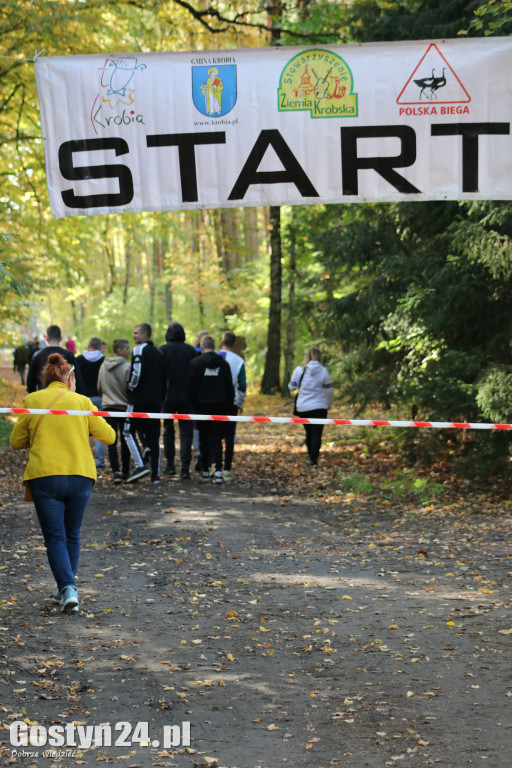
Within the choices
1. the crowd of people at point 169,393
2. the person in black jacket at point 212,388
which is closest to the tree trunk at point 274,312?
the crowd of people at point 169,393

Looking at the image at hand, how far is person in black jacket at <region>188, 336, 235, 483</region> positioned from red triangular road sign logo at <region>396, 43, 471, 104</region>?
606 cm

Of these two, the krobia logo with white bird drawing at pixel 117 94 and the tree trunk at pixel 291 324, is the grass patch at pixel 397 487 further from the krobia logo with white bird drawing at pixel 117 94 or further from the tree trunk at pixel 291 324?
the tree trunk at pixel 291 324

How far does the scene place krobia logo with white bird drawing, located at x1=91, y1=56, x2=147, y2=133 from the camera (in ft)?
26.2

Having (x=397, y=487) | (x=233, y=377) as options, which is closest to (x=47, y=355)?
(x=233, y=377)

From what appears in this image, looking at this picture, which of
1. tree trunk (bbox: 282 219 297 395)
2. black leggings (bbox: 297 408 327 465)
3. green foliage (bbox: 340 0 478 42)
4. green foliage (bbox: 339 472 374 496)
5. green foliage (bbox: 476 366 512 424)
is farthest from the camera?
tree trunk (bbox: 282 219 297 395)

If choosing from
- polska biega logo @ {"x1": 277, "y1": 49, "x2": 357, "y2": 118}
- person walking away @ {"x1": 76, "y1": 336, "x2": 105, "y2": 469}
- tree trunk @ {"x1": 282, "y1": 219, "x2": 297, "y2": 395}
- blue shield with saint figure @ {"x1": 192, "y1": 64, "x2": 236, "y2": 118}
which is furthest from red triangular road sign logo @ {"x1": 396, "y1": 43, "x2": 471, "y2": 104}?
tree trunk @ {"x1": 282, "y1": 219, "x2": 297, "y2": 395}

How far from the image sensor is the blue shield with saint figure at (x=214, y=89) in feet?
26.2

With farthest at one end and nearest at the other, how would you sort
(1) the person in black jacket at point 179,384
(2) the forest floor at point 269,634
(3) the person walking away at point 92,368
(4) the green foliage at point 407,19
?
(3) the person walking away at point 92,368 < (1) the person in black jacket at point 179,384 < (4) the green foliage at point 407,19 < (2) the forest floor at point 269,634

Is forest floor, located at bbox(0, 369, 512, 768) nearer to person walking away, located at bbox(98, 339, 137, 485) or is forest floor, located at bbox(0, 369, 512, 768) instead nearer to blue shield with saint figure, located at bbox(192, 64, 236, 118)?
person walking away, located at bbox(98, 339, 137, 485)

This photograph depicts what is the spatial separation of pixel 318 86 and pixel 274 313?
18.0m

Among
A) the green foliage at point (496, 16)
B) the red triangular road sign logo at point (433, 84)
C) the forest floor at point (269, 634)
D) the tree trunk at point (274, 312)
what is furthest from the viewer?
the tree trunk at point (274, 312)

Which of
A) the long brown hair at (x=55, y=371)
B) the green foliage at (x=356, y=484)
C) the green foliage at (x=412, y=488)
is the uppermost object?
the long brown hair at (x=55, y=371)

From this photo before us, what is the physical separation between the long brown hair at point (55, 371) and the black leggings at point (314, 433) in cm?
780

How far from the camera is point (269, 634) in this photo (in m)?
6.57
